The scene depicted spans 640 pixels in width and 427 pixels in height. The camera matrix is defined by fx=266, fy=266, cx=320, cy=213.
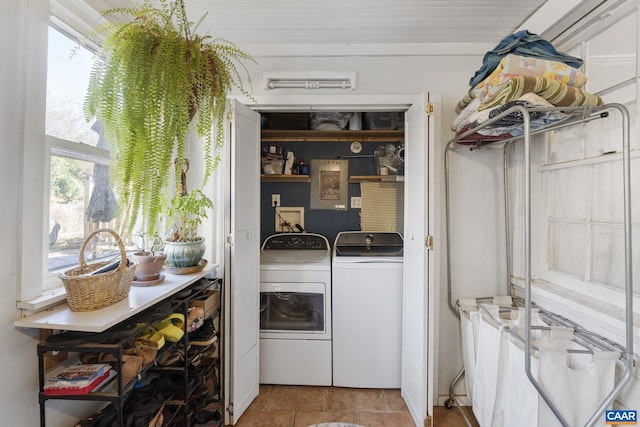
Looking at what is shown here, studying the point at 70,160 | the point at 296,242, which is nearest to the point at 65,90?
the point at 70,160

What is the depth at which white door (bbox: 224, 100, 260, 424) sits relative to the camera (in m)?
1.68

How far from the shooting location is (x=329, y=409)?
1848 millimetres

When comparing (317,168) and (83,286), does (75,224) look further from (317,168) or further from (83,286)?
(317,168)

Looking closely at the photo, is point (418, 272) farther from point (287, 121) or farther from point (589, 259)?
point (287, 121)

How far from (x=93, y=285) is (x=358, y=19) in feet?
6.28

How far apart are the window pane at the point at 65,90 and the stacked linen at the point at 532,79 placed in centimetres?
190

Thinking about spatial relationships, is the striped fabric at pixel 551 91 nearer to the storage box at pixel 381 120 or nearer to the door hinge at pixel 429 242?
the door hinge at pixel 429 242

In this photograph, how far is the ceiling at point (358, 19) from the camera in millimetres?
1480

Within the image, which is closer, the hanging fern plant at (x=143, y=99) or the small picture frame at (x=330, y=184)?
the hanging fern plant at (x=143, y=99)

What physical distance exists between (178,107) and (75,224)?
2.64 feet

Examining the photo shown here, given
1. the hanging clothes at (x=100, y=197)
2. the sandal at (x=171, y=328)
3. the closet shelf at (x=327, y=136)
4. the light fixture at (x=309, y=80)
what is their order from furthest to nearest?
the closet shelf at (x=327, y=136)
the light fixture at (x=309, y=80)
the hanging clothes at (x=100, y=197)
the sandal at (x=171, y=328)

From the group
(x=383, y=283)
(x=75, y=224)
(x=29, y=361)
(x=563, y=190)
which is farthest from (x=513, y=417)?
(x=75, y=224)

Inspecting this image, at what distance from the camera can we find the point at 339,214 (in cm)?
275

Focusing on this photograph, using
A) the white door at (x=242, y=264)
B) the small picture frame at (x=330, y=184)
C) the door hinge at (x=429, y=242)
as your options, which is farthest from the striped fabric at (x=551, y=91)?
the small picture frame at (x=330, y=184)
